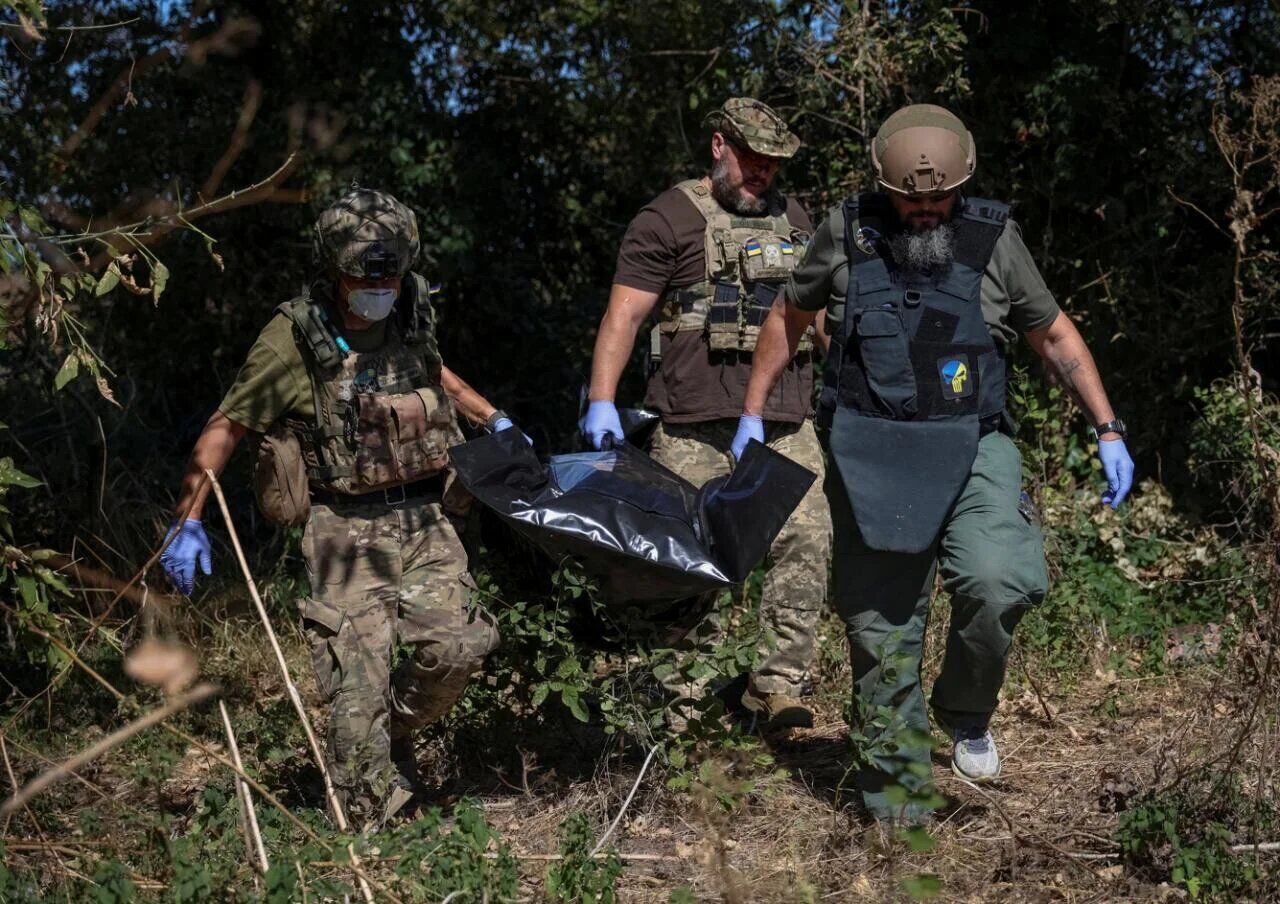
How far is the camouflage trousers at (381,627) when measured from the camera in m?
4.51

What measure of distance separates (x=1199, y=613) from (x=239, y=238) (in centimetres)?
496

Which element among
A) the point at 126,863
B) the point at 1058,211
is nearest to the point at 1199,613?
the point at 1058,211

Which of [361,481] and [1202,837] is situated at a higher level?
[361,481]

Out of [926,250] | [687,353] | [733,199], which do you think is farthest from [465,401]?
[926,250]

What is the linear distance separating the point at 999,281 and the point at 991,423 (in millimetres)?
394

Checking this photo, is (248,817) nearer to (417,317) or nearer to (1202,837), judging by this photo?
(417,317)

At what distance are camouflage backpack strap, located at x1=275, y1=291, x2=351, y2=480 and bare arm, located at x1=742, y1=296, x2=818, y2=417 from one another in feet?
3.98

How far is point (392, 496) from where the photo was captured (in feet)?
15.5

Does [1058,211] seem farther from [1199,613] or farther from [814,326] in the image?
[814,326]

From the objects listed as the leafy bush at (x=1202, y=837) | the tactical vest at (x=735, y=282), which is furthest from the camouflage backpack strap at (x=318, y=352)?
the leafy bush at (x=1202, y=837)

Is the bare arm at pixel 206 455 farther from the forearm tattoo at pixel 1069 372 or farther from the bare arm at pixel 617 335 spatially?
the forearm tattoo at pixel 1069 372

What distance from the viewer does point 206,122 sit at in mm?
7879

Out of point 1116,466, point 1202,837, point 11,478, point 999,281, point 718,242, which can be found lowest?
point 1202,837

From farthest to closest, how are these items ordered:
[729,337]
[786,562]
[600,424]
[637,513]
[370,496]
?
[786,562] → [729,337] → [600,424] → [370,496] → [637,513]
